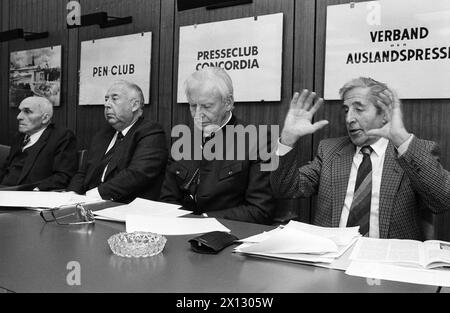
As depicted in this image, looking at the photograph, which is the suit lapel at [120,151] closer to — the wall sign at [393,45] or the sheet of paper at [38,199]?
the sheet of paper at [38,199]

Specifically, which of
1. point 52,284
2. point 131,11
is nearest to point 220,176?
point 52,284

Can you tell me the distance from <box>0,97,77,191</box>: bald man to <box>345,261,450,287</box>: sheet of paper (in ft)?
→ 9.16

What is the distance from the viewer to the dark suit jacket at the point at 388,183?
1737mm

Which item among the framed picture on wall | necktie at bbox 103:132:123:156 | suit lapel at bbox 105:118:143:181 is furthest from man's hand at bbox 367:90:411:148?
the framed picture on wall

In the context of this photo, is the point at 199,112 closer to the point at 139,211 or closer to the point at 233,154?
the point at 233,154

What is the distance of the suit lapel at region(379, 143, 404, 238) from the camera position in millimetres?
1991

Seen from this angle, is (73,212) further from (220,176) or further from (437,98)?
(437,98)

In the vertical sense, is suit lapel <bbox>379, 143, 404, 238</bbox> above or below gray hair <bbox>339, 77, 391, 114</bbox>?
below

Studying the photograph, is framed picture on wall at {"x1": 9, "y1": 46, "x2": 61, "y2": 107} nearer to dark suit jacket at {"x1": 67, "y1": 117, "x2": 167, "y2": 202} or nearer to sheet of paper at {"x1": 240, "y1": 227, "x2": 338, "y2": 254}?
dark suit jacket at {"x1": 67, "y1": 117, "x2": 167, "y2": 202}

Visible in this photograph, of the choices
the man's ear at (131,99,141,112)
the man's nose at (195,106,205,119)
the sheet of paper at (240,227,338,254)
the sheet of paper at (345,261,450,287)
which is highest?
the man's ear at (131,99,141,112)

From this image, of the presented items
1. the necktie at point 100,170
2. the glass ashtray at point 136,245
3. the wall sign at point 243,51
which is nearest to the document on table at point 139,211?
the glass ashtray at point 136,245

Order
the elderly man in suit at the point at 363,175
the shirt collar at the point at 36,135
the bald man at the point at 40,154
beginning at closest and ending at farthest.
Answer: the elderly man in suit at the point at 363,175
the bald man at the point at 40,154
the shirt collar at the point at 36,135

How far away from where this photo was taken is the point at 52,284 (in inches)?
39.9

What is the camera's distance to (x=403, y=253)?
4.12 ft
